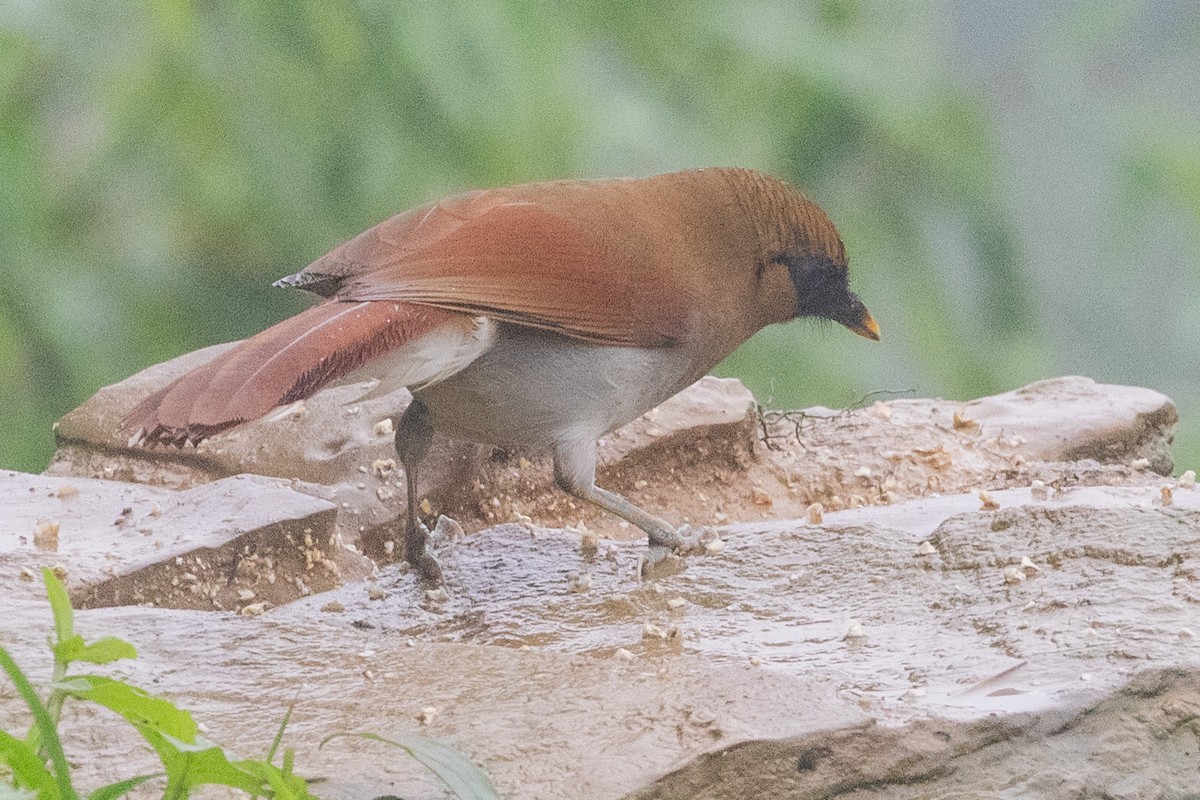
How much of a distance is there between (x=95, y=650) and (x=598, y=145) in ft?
10.5

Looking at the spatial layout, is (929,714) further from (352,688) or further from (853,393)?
(853,393)

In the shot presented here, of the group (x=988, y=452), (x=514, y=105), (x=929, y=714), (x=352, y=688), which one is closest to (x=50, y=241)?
(x=514, y=105)

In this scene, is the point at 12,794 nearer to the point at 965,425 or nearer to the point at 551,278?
the point at 551,278

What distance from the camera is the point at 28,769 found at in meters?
1.91

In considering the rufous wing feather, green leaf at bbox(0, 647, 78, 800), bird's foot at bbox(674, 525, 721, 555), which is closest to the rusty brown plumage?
the rufous wing feather

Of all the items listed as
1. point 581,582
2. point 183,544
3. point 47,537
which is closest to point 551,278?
point 581,582

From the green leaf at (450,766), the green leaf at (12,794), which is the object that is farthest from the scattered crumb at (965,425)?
the green leaf at (12,794)

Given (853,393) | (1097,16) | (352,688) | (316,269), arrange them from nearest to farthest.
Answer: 1. (352,688)
2. (316,269)
3. (853,393)
4. (1097,16)

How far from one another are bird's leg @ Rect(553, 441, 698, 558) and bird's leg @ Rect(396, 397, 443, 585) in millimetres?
343

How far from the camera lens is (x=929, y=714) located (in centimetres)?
241

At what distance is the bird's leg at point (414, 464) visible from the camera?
141 inches

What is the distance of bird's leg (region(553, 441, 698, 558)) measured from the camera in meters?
3.57

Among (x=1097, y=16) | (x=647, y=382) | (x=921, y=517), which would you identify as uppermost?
(x=1097, y=16)

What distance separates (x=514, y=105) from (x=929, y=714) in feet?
9.23
